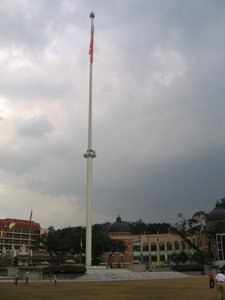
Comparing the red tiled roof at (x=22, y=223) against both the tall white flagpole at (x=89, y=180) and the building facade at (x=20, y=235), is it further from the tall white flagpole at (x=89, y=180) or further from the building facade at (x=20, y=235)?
the tall white flagpole at (x=89, y=180)

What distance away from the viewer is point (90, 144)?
63625 millimetres

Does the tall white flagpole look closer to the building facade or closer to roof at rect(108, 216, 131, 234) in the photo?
roof at rect(108, 216, 131, 234)

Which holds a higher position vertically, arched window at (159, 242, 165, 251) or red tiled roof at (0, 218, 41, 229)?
red tiled roof at (0, 218, 41, 229)

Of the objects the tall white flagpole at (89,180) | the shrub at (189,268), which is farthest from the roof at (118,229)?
the tall white flagpole at (89,180)

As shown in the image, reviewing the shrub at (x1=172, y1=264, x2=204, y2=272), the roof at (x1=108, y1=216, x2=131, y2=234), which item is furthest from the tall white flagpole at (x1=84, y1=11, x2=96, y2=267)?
the roof at (x1=108, y1=216, x2=131, y2=234)

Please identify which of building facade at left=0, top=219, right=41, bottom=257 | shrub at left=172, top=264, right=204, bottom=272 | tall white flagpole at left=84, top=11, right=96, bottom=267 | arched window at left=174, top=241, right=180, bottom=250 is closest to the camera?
tall white flagpole at left=84, top=11, right=96, bottom=267

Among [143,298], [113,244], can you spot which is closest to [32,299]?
[143,298]

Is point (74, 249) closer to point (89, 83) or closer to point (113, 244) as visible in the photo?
point (113, 244)

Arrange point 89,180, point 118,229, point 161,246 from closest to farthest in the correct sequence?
point 89,180, point 118,229, point 161,246

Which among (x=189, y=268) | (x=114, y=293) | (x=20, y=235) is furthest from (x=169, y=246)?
(x=114, y=293)

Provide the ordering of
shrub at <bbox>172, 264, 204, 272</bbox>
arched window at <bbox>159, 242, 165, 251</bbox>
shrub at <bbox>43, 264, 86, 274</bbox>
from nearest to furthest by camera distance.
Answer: shrub at <bbox>43, 264, 86, 274</bbox> < shrub at <bbox>172, 264, 204, 272</bbox> < arched window at <bbox>159, 242, 165, 251</bbox>

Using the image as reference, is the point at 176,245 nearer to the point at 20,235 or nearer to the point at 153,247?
the point at 153,247

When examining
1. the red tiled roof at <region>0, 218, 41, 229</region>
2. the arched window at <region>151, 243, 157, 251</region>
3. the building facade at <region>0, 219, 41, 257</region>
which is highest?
the red tiled roof at <region>0, 218, 41, 229</region>

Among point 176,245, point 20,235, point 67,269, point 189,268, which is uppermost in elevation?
point 20,235
